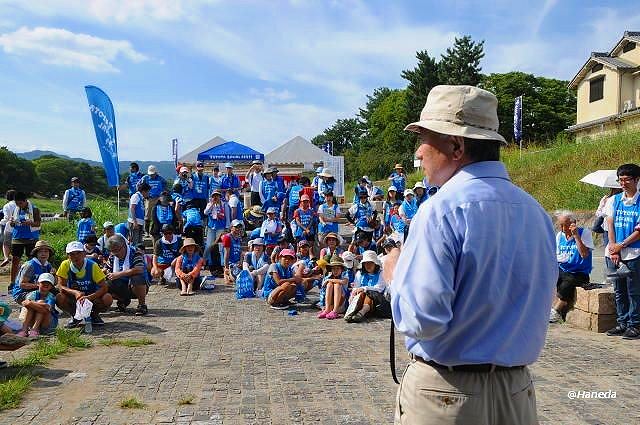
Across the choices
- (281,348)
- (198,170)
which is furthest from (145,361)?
(198,170)

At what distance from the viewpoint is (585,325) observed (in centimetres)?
761

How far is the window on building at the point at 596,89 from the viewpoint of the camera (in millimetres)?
33031

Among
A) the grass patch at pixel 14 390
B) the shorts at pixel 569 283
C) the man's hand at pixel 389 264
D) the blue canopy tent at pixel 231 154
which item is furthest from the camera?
the blue canopy tent at pixel 231 154

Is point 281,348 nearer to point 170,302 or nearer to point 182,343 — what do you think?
point 182,343

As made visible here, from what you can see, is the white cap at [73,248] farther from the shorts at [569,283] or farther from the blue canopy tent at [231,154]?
the blue canopy tent at [231,154]

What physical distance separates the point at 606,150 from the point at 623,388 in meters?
16.3

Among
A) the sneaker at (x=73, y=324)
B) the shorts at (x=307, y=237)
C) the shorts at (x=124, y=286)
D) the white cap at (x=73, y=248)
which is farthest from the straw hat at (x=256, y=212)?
the sneaker at (x=73, y=324)

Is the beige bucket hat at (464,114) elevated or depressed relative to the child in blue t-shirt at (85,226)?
elevated

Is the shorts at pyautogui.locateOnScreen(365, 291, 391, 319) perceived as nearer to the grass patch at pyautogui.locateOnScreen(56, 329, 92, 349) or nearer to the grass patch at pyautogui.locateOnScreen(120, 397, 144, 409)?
the grass patch at pyautogui.locateOnScreen(56, 329, 92, 349)

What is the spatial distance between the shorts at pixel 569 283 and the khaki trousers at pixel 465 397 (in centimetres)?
644

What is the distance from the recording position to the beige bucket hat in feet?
6.54

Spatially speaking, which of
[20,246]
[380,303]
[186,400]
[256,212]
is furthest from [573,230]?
[20,246]

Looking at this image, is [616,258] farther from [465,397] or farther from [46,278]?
[46,278]

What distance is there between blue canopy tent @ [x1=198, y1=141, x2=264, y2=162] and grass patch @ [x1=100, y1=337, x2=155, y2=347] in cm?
1384
